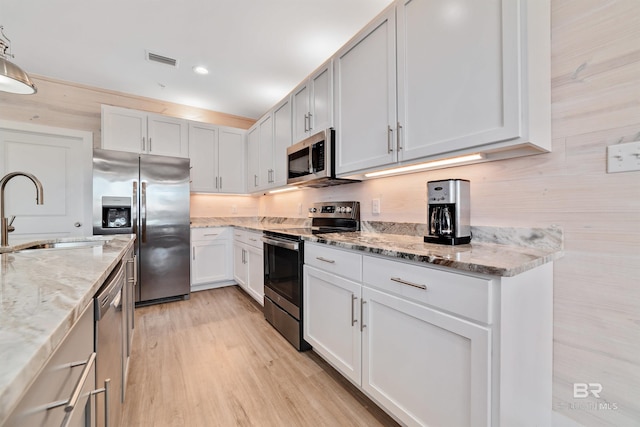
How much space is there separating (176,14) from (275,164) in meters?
1.52


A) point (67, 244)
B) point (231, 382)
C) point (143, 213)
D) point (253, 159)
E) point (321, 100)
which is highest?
point (321, 100)

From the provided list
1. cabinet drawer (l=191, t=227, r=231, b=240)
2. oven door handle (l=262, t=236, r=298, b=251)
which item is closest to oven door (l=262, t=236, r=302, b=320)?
oven door handle (l=262, t=236, r=298, b=251)

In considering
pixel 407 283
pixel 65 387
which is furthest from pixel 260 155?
pixel 65 387

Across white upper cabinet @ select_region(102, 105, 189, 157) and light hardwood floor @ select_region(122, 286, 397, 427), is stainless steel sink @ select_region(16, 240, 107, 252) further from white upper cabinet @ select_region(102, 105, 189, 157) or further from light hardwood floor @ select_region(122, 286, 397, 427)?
white upper cabinet @ select_region(102, 105, 189, 157)

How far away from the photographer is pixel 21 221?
2.90 meters

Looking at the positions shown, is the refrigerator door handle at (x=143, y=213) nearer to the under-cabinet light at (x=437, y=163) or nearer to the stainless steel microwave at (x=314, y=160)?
the stainless steel microwave at (x=314, y=160)

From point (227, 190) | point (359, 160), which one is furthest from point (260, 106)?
point (359, 160)

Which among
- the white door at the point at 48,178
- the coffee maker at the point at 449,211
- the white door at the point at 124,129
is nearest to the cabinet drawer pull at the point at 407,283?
the coffee maker at the point at 449,211

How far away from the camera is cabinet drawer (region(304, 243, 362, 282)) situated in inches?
57.1

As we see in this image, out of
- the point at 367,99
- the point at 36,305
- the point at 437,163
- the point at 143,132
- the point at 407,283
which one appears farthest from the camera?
the point at 143,132

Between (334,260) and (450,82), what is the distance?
1.11m

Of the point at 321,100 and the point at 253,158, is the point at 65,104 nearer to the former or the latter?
the point at 253,158

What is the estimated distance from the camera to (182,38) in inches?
93.5
